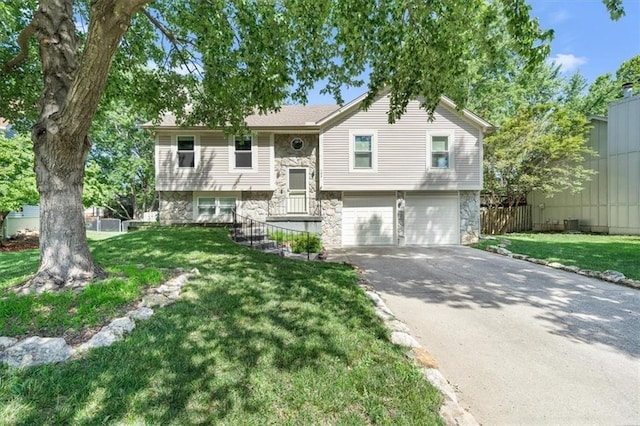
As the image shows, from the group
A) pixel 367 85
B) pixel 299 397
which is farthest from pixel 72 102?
pixel 367 85

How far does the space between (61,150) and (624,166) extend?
785 inches

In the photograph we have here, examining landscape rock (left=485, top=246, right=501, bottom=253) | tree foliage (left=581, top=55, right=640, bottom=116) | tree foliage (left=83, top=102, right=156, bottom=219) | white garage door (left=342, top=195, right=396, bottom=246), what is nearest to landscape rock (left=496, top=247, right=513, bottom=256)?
landscape rock (left=485, top=246, right=501, bottom=253)

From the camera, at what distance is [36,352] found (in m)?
2.73

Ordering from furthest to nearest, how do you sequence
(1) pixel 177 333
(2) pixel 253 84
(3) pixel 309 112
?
(3) pixel 309 112 < (2) pixel 253 84 < (1) pixel 177 333

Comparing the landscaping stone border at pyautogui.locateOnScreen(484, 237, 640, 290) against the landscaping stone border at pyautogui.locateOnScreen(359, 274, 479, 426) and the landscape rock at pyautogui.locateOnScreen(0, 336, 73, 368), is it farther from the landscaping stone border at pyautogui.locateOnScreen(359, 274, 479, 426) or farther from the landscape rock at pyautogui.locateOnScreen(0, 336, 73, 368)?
the landscape rock at pyautogui.locateOnScreen(0, 336, 73, 368)

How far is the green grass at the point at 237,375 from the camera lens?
2123 millimetres

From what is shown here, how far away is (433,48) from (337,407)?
5587 mm

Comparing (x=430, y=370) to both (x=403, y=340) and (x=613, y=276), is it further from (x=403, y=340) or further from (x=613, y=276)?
(x=613, y=276)

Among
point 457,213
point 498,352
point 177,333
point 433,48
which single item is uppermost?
point 433,48

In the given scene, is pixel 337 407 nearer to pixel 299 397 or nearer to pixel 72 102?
pixel 299 397

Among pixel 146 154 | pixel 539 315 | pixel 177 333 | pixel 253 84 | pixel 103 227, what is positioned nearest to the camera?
pixel 177 333

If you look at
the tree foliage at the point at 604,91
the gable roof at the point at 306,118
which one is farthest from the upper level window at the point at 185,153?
the tree foliage at the point at 604,91

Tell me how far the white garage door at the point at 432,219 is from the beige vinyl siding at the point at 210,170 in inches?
233

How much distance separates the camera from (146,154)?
22922 mm
